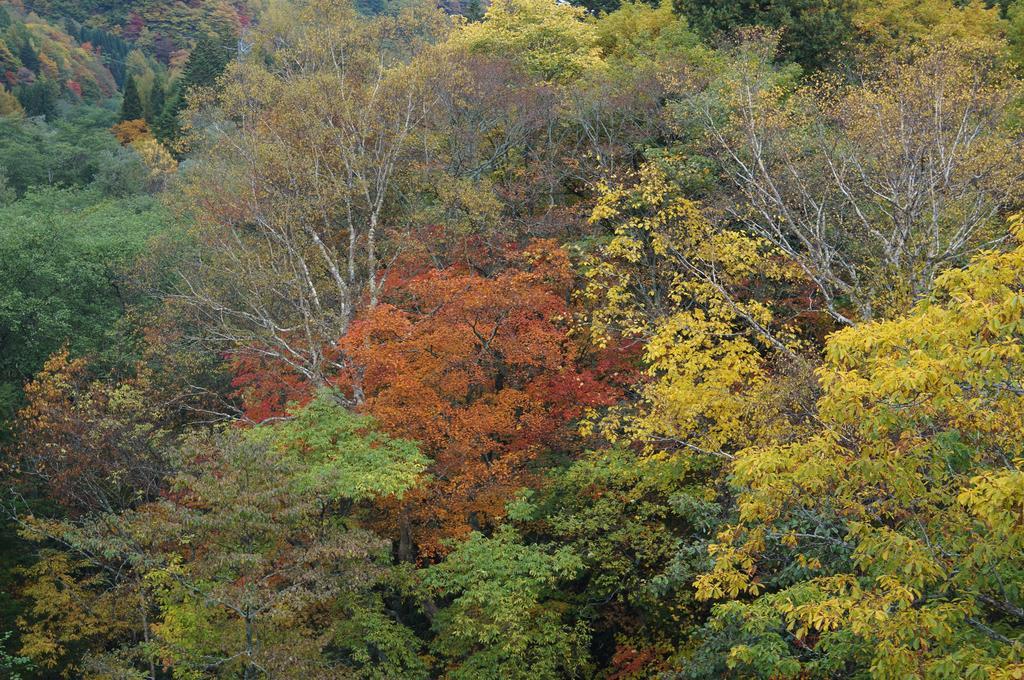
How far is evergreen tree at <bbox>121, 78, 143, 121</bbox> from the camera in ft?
208

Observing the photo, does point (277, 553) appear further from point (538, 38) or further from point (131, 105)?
point (131, 105)

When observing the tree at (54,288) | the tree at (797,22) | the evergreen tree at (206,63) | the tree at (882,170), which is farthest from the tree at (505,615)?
the evergreen tree at (206,63)

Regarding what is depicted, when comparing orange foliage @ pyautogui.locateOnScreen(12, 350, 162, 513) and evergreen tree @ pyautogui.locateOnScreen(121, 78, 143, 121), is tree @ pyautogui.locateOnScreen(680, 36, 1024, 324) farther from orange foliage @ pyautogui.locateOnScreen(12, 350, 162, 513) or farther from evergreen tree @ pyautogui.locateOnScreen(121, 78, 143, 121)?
evergreen tree @ pyautogui.locateOnScreen(121, 78, 143, 121)

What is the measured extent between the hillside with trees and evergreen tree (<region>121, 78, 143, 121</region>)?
34.9 meters

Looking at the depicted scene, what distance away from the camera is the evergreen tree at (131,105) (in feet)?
→ 208

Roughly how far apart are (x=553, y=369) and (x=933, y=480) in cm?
1146

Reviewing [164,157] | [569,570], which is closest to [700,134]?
[569,570]

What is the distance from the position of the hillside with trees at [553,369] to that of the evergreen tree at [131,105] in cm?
3486

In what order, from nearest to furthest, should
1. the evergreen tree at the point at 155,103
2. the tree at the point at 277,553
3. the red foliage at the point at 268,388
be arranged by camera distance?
the tree at the point at 277,553 → the red foliage at the point at 268,388 → the evergreen tree at the point at 155,103

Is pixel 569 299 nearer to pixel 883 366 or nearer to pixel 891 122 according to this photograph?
pixel 891 122

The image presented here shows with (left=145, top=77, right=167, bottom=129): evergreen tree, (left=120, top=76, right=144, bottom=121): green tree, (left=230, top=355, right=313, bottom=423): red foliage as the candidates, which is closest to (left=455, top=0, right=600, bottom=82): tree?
(left=230, top=355, right=313, bottom=423): red foliage

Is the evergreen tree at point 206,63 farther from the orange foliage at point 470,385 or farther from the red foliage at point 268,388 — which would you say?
the orange foliage at point 470,385

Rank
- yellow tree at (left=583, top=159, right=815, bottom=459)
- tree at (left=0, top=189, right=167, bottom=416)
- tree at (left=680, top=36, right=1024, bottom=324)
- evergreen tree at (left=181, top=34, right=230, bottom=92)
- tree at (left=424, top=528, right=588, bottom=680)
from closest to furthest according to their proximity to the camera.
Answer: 1. tree at (left=680, top=36, right=1024, bottom=324)
2. yellow tree at (left=583, top=159, right=815, bottom=459)
3. tree at (left=424, top=528, right=588, bottom=680)
4. tree at (left=0, top=189, right=167, bottom=416)
5. evergreen tree at (left=181, top=34, right=230, bottom=92)

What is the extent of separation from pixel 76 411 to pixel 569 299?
14217mm
